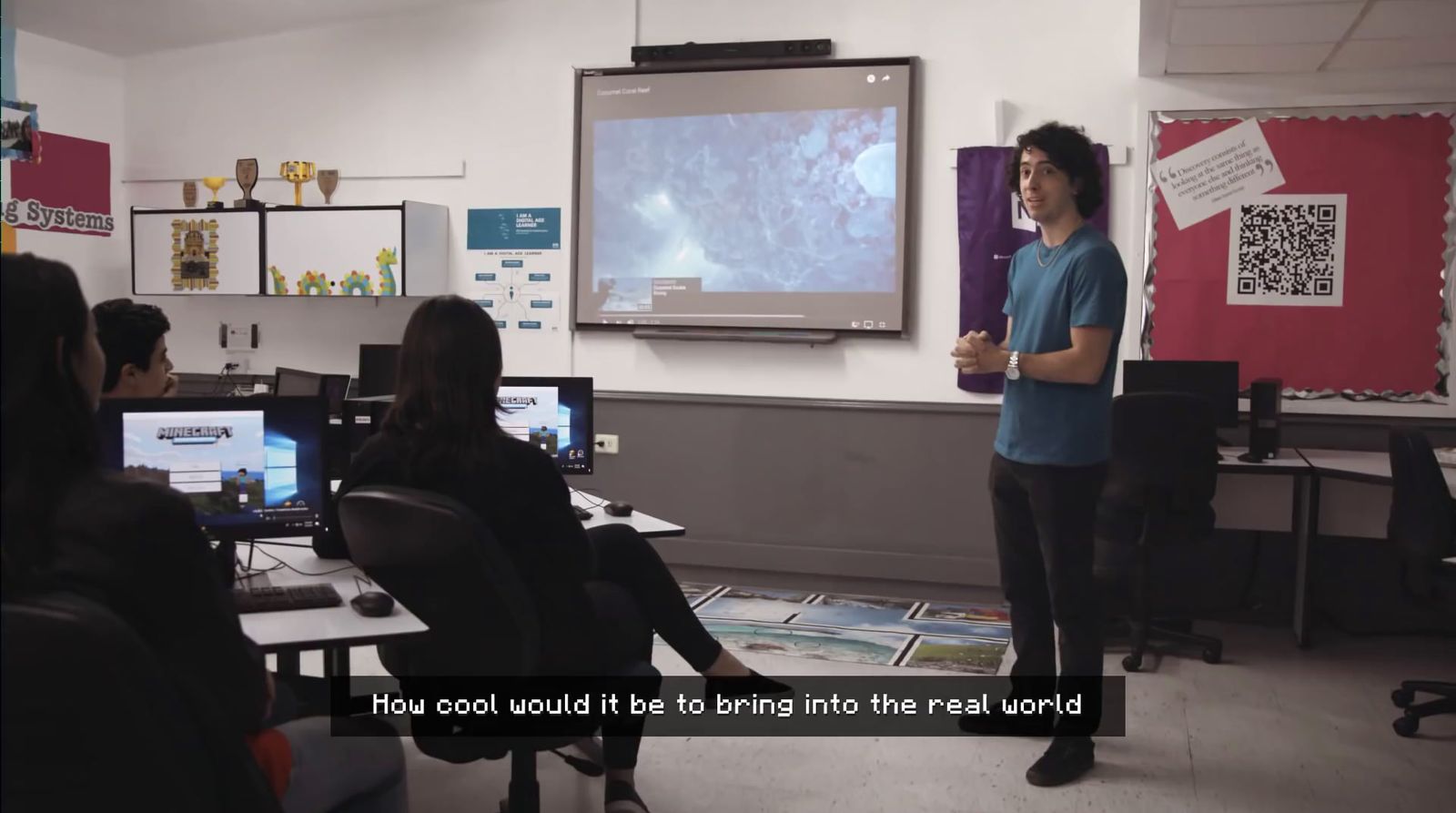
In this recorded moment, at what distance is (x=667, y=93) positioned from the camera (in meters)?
5.13

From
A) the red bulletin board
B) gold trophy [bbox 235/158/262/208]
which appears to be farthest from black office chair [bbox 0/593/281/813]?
gold trophy [bbox 235/158/262/208]

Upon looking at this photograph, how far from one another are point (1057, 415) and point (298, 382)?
226 centimetres

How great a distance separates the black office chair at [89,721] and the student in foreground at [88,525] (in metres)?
0.07

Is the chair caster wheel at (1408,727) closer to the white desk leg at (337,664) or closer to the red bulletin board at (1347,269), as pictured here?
the red bulletin board at (1347,269)

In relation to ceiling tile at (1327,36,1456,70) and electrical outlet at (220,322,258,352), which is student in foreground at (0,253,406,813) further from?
electrical outlet at (220,322,258,352)

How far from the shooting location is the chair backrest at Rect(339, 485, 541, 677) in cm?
189

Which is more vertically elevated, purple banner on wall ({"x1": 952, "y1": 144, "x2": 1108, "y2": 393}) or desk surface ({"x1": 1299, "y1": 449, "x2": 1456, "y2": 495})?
purple banner on wall ({"x1": 952, "y1": 144, "x2": 1108, "y2": 393})

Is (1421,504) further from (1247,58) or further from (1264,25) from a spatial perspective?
(1247,58)

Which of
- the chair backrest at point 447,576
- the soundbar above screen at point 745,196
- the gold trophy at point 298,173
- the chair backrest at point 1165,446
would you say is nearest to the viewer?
the chair backrest at point 447,576

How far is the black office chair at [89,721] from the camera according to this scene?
46.5 inches

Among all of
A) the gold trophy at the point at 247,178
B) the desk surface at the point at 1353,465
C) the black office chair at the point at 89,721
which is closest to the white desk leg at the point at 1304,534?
the desk surface at the point at 1353,465

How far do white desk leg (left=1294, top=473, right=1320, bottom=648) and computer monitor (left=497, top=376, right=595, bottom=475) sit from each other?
255cm

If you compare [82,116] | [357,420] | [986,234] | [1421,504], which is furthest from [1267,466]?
[82,116]

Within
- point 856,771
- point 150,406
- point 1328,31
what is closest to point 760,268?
point 1328,31
